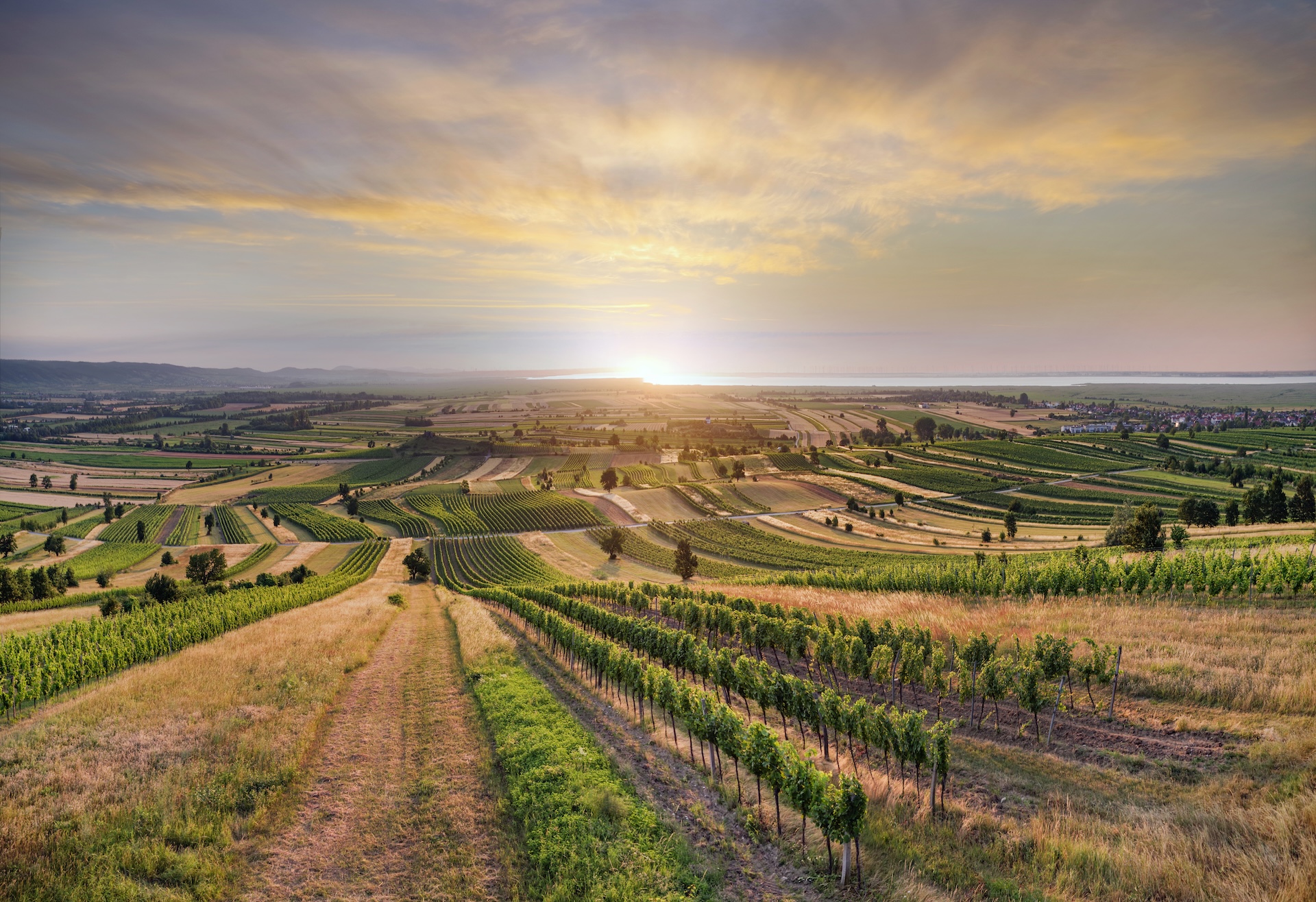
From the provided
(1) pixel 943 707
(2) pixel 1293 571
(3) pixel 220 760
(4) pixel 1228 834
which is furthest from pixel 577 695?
(2) pixel 1293 571

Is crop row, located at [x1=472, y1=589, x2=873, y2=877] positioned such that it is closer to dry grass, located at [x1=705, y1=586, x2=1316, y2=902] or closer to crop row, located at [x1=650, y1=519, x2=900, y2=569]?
dry grass, located at [x1=705, y1=586, x2=1316, y2=902]

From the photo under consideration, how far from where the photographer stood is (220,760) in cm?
1755

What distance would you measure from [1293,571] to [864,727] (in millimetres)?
24059

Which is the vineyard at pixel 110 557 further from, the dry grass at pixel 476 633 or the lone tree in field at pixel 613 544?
the lone tree in field at pixel 613 544

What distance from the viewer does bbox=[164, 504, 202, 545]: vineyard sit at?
368 ft

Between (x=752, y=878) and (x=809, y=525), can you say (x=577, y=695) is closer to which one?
(x=752, y=878)

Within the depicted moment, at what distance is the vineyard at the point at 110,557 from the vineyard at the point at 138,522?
5533 millimetres

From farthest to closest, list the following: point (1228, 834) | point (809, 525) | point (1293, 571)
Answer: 1. point (809, 525)
2. point (1293, 571)
3. point (1228, 834)

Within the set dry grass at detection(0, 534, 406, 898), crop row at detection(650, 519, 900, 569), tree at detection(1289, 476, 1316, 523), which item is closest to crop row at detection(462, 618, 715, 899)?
dry grass at detection(0, 534, 406, 898)

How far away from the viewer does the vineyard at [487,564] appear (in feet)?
275

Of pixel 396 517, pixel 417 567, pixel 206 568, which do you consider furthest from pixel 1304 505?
pixel 396 517

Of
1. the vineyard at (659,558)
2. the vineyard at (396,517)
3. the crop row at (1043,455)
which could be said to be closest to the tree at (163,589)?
the vineyard at (396,517)

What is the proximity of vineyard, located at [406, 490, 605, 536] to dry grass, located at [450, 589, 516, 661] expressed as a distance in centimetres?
6880

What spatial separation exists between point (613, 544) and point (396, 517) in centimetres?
6582
